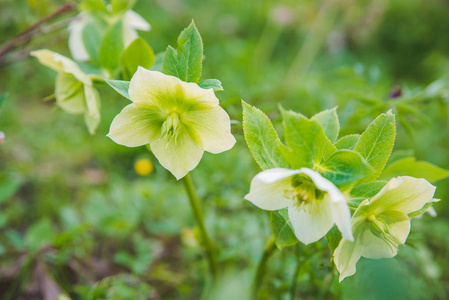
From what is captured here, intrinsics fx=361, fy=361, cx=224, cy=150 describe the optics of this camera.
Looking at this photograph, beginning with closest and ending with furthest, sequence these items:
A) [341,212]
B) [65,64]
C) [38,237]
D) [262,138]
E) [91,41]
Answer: [341,212], [262,138], [65,64], [91,41], [38,237]

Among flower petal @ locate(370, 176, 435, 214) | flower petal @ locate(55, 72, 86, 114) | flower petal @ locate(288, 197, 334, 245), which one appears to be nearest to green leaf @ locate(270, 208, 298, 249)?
flower petal @ locate(288, 197, 334, 245)

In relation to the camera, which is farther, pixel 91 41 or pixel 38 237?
pixel 38 237

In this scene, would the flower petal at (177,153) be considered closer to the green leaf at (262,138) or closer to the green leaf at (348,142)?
the green leaf at (262,138)

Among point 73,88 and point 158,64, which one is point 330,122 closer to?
point 158,64

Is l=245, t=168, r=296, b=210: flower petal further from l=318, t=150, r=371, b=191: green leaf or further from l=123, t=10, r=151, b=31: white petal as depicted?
l=123, t=10, r=151, b=31: white petal

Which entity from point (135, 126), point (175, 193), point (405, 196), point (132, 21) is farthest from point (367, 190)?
point (175, 193)

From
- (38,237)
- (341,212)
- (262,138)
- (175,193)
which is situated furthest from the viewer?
(175,193)
